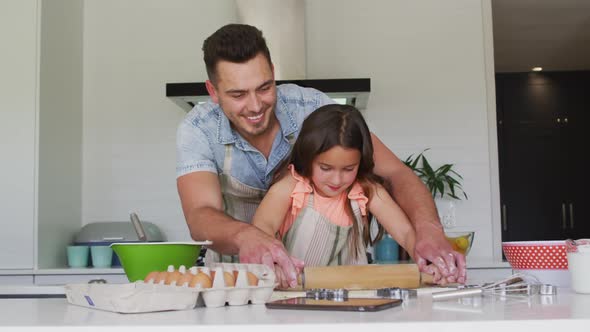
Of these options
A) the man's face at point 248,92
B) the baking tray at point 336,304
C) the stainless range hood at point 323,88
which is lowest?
the baking tray at point 336,304

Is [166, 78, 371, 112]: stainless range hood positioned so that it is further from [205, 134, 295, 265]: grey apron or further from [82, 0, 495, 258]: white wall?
[205, 134, 295, 265]: grey apron

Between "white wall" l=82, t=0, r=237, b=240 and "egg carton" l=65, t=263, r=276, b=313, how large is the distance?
2769 millimetres

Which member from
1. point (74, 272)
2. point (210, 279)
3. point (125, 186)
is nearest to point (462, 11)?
point (125, 186)

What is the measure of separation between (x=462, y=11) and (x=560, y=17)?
1267mm

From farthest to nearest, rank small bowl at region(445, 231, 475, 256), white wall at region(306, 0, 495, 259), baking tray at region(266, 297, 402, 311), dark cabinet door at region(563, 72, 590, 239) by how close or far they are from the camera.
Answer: dark cabinet door at region(563, 72, 590, 239) → white wall at region(306, 0, 495, 259) → small bowl at region(445, 231, 475, 256) → baking tray at region(266, 297, 402, 311)

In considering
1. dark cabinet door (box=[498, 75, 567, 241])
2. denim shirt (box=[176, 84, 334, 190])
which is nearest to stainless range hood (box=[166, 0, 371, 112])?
denim shirt (box=[176, 84, 334, 190])

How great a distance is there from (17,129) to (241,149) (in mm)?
1757

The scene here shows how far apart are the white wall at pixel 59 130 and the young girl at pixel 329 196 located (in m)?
1.84

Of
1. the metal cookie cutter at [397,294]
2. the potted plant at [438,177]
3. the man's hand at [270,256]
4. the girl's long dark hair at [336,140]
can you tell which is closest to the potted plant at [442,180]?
the potted plant at [438,177]

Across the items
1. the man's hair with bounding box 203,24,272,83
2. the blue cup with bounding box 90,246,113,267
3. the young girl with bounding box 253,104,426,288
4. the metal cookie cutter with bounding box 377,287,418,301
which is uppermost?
the man's hair with bounding box 203,24,272,83

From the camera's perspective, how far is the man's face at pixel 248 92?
1.68m

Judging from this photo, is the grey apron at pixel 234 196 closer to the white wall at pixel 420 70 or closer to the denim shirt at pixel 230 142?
the denim shirt at pixel 230 142

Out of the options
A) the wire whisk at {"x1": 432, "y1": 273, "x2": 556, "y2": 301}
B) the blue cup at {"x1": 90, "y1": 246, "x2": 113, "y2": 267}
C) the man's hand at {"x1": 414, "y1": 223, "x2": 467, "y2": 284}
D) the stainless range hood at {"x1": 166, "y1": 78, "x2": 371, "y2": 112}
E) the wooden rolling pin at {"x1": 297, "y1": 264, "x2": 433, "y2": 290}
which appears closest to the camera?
the wire whisk at {"x1": 432, "y1": 273, "x2": 556, "y2": 301}

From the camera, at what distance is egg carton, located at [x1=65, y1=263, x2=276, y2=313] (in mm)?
718
